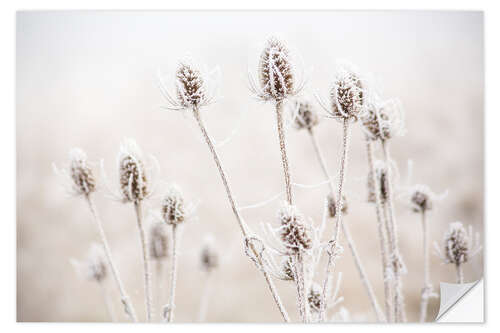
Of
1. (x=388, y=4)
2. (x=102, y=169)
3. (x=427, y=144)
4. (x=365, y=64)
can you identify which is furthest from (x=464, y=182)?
(x=102, y=169)

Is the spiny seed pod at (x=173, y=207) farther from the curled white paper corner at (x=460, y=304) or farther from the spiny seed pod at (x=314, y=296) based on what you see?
the curled white paper corner at (x=460, y=304)

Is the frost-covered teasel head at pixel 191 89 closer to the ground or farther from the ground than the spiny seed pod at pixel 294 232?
farther from the ground

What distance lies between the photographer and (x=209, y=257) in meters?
1.55

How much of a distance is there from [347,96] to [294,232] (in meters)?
0.32

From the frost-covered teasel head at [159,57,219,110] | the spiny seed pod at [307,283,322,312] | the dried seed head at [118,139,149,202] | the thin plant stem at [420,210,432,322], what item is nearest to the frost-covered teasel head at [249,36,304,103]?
the frost-covered teasel head at [159,57,219,110]

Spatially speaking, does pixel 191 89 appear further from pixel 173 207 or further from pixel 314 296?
pixel 314 296

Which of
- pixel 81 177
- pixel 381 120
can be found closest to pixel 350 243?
pixel 381 120

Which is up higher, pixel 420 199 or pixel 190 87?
pixel 190 87

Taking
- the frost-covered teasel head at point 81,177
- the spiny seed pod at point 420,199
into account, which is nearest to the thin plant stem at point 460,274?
the spiny seed pod at point 420,199

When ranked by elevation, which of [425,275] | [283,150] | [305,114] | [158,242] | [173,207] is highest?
[305,114]

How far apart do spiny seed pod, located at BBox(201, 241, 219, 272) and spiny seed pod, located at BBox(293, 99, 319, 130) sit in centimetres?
49

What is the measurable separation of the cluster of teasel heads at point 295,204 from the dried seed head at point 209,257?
0.16 meters

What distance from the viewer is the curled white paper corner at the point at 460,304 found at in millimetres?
1465
